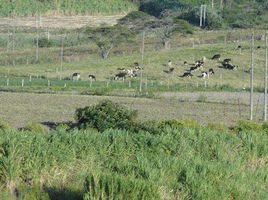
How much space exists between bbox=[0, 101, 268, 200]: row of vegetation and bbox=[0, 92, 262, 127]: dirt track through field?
16.7 m

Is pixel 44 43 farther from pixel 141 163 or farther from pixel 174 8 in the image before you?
pixel 141 163

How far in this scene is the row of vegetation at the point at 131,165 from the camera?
53.2 feet

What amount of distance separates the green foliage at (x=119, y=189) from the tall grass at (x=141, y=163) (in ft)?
0.06

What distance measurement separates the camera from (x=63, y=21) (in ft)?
433

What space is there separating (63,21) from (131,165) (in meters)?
116

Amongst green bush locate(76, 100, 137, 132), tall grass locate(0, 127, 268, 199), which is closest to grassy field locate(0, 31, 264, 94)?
green bush locate(76, 100, 137, 132)

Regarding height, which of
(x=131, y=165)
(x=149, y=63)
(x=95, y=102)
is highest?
(x=131, y=165)

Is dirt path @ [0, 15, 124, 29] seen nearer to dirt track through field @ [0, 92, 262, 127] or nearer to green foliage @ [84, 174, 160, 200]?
dirt track through field @ [0, 92, 262, 127]

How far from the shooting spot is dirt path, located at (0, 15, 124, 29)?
126 meters

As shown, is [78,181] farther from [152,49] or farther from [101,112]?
[152,49]

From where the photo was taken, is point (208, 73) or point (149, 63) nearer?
point (208, 73)

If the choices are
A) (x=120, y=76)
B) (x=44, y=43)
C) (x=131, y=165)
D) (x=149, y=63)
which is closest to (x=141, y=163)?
(x=131, y=165)

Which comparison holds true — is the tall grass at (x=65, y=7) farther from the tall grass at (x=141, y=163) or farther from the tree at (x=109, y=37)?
the tall grass at (x=141, y=163)

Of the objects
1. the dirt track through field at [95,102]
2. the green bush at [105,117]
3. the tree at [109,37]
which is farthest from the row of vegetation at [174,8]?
the green bush at [105,117]
